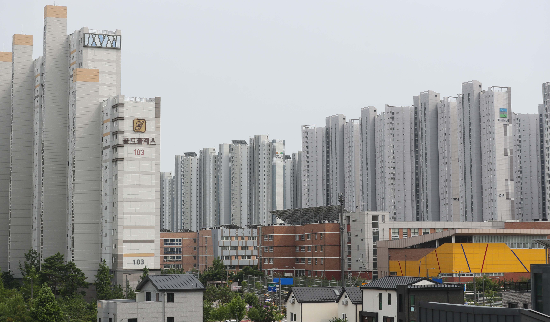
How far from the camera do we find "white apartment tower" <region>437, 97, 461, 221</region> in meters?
150

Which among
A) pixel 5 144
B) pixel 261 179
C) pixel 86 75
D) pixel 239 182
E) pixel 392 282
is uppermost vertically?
pixel 86 75

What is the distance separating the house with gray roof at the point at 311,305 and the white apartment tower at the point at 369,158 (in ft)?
317

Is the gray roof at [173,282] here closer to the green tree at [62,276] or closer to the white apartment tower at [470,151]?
the green tree at [62,276]

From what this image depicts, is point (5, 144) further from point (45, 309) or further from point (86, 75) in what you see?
point (45, 309)

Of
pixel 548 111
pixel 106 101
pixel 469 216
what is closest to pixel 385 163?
pixel 469 216

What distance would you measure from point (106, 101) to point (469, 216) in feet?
245

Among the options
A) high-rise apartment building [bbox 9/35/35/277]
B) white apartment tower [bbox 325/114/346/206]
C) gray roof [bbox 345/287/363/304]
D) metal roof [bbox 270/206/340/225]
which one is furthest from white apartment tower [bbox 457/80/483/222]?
high-rise apartment building [bbox 9/35/35/277]

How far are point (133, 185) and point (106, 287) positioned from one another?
15163 millimetres

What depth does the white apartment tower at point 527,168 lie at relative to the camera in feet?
513

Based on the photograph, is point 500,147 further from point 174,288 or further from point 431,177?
point 174,288

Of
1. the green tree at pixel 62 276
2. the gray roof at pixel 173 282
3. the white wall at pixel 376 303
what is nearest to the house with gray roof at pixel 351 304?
the white wall at pixel 376 303

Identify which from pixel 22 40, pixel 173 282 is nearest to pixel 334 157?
pixel 22 40

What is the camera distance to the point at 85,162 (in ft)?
363

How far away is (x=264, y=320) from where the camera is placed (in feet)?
255
